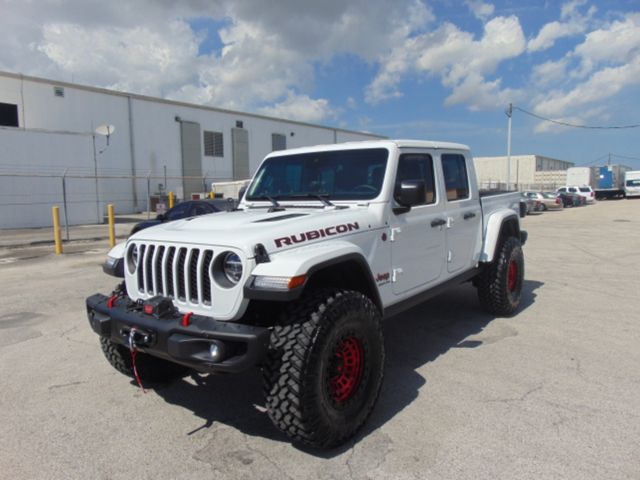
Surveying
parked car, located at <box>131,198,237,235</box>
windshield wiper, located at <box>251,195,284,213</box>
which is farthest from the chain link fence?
windshield wiper, located at <box>251,195,284,213</box>

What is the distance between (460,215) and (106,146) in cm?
2518

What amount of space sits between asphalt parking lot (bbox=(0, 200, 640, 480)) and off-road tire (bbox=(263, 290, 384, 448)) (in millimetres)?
205

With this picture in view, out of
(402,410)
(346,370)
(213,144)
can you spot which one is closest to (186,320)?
(346,370)

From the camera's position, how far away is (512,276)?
231 inches

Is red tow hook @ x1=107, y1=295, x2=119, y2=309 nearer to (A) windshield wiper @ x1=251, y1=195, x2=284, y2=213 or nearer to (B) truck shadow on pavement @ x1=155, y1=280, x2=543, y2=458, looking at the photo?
(B) truck shadow on pavement @ x1=155, y1=280, x2=543, y2=458

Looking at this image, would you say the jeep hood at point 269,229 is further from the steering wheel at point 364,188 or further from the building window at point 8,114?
the building window at point 8,114

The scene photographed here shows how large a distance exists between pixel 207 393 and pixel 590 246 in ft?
37.8

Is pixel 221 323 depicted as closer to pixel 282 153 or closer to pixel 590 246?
pixel 282 153

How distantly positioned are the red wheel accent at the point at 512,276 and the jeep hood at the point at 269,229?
2837 mm

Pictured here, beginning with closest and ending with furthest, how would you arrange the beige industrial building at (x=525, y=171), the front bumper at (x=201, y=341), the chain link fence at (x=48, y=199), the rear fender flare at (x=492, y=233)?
1. the front bumper at (x=201, y=341)
2. the rear fender flare at (x=492, y=233)
3. the chain link fence at (x=48, y=199)
4. the beige industrial building at (x=525, y=171)

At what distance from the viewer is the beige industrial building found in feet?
186

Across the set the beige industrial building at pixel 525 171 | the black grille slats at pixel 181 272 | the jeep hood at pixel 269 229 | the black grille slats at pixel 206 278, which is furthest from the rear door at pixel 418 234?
the beige industrial building at pixel 525 171

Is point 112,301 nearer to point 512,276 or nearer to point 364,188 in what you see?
point 364,188

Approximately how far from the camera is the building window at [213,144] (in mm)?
33344
